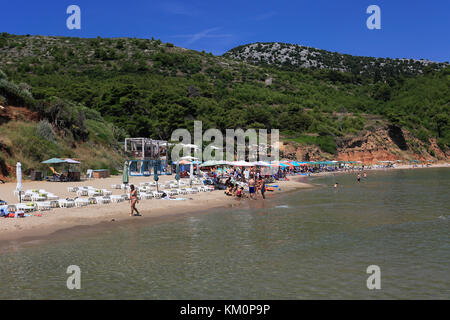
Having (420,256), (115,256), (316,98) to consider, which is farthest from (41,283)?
(316,98)

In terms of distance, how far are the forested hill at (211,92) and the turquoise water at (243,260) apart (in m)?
39.9

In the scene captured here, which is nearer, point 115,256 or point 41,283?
point 41,283

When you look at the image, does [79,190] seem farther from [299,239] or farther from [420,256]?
[420,256]

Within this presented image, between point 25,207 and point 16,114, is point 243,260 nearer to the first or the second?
point 25,207

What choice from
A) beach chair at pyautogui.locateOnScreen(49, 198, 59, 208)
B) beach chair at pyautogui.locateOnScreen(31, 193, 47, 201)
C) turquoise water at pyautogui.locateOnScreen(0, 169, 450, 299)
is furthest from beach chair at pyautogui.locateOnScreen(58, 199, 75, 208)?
turquoise water at pyautogui.locateOnScreen(0, 169, 450, 299)

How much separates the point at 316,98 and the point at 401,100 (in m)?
24.4

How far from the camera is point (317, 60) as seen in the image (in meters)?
157

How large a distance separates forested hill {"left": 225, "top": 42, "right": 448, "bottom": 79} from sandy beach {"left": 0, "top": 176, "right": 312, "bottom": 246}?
122045mm

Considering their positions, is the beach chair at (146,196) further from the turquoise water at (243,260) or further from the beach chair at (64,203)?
the turquoise water at (243,260)

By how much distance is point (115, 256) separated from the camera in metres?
10.6

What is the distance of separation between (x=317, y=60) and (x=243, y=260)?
516 feet

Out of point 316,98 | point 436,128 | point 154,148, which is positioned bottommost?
point 154,148

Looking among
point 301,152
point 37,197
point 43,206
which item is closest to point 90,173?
point 37,197

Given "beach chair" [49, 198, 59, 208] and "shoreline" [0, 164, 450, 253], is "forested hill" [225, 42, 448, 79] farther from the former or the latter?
"beach chair" [49, 198, 59, 208]
